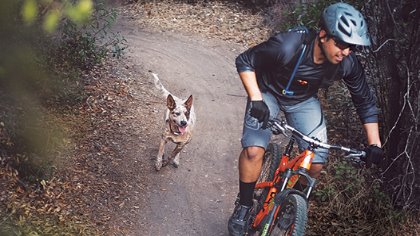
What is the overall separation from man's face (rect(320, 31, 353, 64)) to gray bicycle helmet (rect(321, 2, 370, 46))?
3.6 inches

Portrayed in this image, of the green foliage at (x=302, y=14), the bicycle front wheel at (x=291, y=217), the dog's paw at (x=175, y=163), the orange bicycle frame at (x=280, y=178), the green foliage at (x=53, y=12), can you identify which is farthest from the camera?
the green foliage at (x=302, y=14)

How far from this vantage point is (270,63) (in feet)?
15.0

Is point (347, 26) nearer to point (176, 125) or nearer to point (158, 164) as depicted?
point (176, 125)

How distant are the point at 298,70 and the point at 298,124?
0.55m

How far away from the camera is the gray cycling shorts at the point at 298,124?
15.8 ft

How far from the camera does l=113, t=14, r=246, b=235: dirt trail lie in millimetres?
6625

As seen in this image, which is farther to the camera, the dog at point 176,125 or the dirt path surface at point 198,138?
the dog at point 176,125

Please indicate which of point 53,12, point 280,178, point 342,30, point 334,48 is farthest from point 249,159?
point 53,12

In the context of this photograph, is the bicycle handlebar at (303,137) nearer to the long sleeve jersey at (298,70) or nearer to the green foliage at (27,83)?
the long sleeve jersey at (298,70)

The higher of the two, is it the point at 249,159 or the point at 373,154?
the point at 373,154

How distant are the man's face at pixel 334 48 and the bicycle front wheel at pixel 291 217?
1090mm

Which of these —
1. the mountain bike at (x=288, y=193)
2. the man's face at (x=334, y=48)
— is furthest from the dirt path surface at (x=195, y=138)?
the man's face at (x=334, y=48)

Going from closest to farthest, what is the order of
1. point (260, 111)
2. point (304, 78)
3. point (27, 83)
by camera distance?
point (27, 83)
point (260, 111)
point (304, 78)

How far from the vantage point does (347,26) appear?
4102 millimetres
